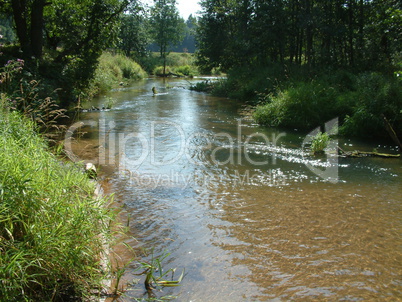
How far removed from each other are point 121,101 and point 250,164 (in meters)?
11.1

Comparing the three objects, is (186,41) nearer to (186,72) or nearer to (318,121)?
(186,72)

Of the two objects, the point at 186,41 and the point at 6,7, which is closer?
the point at 6,7

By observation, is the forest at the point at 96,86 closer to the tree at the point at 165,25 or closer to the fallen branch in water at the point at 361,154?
the fallen branch in water at the point at 361,154

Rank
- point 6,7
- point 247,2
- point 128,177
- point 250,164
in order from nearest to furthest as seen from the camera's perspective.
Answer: point 128,177 → point 250,164 → point 6,7 → point 247,2

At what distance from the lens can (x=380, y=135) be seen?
10.1 m

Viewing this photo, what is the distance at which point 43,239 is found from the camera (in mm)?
2697

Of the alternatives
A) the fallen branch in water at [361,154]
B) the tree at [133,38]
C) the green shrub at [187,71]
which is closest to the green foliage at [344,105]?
the fallen branch in water at [361,154]

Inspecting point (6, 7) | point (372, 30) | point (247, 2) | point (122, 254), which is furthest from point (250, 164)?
point (247, 2)

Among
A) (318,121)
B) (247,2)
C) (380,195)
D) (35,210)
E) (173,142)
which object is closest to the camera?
(35,210)

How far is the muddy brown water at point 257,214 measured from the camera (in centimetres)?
346

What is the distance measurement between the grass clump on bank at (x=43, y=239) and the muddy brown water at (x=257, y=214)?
580 mm

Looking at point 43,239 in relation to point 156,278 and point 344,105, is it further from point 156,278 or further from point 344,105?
point 344,105

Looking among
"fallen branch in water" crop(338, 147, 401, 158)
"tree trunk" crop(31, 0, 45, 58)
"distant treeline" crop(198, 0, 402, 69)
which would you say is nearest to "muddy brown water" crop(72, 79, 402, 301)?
"fallen branch in water" crop(338, 147, 401, 158)

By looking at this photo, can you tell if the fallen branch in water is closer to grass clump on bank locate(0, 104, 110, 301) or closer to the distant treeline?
the distant treeline
